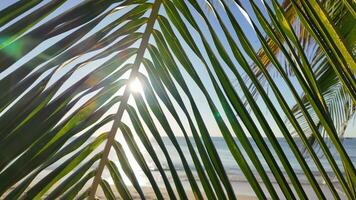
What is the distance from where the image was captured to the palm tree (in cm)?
46

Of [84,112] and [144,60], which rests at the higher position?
[144,60]

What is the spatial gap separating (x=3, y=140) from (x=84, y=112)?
144mm

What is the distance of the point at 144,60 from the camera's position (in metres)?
0.61

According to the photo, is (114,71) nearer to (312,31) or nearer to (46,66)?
(46,66)

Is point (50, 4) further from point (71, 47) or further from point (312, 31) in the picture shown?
point (312, 31)

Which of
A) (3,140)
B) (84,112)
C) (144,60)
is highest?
(144,60)

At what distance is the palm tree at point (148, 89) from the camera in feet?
1.51

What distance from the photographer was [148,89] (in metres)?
0.60

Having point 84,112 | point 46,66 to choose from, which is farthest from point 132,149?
point 46,66

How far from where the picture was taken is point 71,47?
49 cm

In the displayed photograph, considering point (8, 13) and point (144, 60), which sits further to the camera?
point (144, 60)

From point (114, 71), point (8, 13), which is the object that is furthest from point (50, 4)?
point (114, 71)

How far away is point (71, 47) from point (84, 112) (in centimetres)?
11

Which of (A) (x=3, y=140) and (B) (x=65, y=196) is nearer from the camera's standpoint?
(A) (x=3, y=140)
